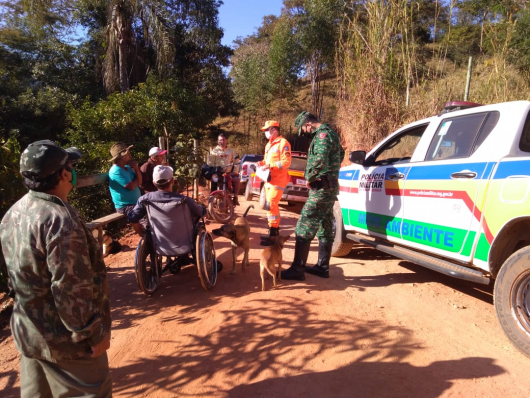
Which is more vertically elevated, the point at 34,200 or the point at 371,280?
the point at 34,200

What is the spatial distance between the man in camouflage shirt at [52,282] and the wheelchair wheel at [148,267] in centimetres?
224

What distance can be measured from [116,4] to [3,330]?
51.6 feet

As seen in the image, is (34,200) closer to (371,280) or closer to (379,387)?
(379,387)

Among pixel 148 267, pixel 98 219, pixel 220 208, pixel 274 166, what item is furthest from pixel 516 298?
pixel 220 208

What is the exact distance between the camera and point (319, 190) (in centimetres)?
457

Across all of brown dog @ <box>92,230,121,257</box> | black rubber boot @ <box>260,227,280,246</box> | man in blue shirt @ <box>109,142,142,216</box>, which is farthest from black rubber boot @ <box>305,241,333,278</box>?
brown dog @ <box>92,230,121,257</box>

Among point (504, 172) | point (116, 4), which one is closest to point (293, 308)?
point (504, 172)

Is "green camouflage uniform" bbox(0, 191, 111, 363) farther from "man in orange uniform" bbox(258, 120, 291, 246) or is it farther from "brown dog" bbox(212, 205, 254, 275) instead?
Answer: "man in orange uniform" bbox(258, 120, 291, 246)

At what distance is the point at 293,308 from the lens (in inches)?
157

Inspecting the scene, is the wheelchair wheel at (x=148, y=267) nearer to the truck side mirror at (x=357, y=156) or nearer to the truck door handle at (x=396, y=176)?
the truck side mirror at (x=357, y=156)

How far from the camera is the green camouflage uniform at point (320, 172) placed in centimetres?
449

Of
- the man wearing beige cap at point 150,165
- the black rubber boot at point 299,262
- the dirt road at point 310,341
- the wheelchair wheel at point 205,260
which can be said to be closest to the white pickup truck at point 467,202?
the dirt road at point 310,341

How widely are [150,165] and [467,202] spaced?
4.63 meters

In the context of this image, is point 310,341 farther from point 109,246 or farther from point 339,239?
point 109,246
